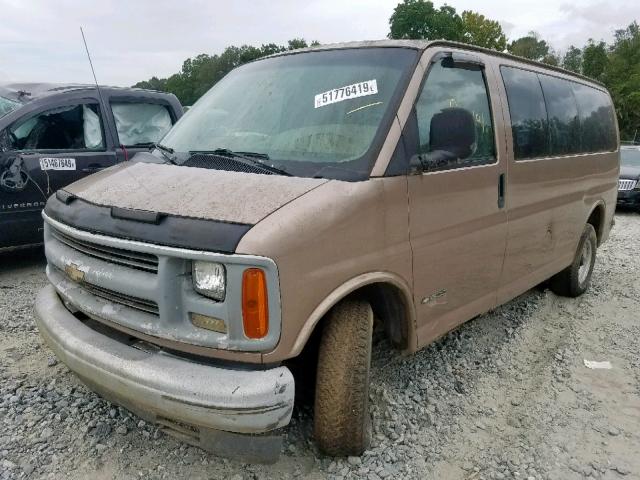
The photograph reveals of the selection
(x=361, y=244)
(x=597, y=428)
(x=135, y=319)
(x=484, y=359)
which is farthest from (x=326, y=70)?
(x=597, y=428)

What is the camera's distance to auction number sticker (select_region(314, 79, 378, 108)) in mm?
3000

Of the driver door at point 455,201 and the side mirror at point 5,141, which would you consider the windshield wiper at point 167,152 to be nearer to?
the driver door at point 455,201

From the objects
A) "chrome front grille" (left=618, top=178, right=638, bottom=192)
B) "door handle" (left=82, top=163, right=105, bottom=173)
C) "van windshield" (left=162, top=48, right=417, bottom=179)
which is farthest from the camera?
"chrome front grille" (left=618, top=178, right=638, bottom=192)

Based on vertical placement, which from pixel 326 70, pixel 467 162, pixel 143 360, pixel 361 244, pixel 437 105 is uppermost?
pixel 326 70

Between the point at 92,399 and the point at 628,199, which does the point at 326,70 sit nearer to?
the point at 92,399

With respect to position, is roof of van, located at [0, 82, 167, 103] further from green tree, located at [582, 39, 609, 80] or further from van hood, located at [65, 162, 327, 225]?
green tree, located at [582, 39, 609, 80]

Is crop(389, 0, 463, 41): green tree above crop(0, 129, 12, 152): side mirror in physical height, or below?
above

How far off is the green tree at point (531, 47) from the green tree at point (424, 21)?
24.8 ft

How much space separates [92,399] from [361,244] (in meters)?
1.86

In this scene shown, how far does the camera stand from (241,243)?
2199mm

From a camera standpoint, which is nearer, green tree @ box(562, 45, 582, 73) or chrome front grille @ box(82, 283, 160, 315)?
chrome front grille @ box(82, 283, 160, 315)

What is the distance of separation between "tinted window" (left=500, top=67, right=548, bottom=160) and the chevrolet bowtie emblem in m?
2.78

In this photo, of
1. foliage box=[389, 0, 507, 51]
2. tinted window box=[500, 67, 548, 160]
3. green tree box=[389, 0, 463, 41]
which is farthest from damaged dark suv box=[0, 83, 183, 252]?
green tree box=[389, 0, 463, 41]

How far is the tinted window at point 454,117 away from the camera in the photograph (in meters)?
2.93
